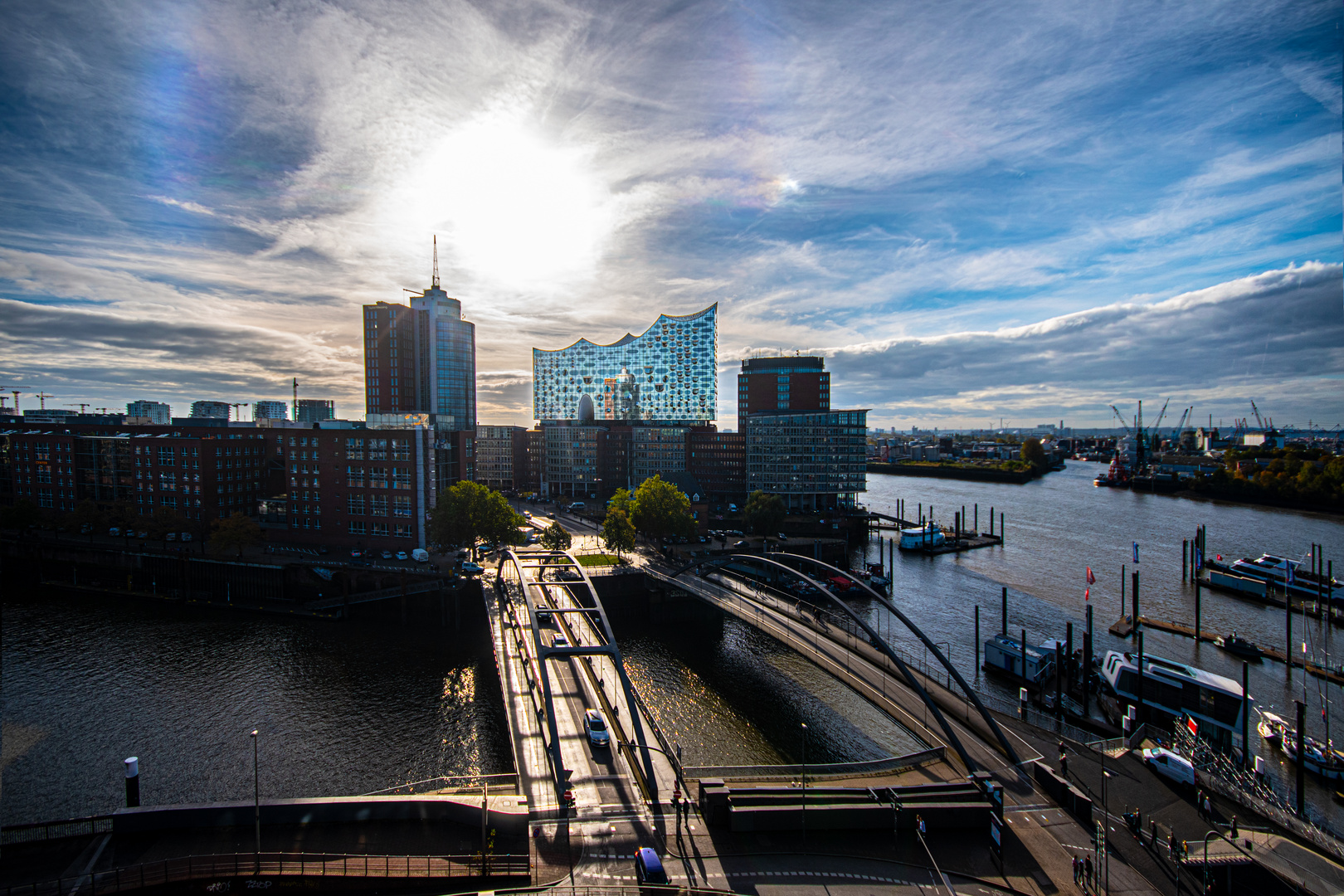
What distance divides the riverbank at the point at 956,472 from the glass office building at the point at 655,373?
72.7m

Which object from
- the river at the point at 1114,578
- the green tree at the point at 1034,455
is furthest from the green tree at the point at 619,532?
the green tree at the point at 1034,455

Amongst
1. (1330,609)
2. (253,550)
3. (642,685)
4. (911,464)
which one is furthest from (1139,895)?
(911,464)

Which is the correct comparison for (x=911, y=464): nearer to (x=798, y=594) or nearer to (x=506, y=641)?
(x=798, y=594)

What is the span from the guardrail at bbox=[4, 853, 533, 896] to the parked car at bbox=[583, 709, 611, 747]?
6424 mm

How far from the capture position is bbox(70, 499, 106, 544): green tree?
60.2 m

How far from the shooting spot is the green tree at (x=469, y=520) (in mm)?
54156

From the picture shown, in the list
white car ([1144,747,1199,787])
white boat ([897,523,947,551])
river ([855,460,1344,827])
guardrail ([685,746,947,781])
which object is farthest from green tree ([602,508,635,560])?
white car ([1144,747,1199,787])

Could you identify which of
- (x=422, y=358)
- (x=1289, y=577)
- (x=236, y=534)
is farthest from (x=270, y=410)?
(x=1289, y=577)

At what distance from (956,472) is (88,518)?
17174 centimetres

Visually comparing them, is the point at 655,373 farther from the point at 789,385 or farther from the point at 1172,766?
the point at 1172,766

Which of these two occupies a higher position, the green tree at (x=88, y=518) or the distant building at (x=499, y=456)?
the distant building at (x=499, y=456)

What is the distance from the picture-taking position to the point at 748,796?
19.2 metres

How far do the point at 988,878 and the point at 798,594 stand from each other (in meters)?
37.1

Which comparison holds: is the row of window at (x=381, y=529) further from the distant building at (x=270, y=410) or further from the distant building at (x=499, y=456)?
the distant building at (x=270, y=410)
